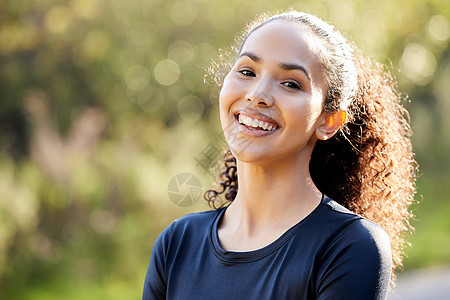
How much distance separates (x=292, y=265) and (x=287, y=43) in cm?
68

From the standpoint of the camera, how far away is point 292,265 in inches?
63.4

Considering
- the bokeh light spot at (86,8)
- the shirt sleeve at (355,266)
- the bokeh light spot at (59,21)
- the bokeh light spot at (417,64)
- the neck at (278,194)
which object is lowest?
the shirt sleeve at (355,266)

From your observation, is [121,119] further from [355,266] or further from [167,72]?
[355,266]

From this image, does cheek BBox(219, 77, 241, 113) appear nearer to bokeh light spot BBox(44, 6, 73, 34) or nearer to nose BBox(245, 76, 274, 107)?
nose BBox(245, 76, 274, 107)

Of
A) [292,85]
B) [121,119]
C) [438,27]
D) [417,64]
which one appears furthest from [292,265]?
[438,27]

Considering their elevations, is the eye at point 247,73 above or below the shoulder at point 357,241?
above

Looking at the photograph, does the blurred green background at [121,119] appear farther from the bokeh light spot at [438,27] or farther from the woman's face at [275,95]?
the woman's face at [275,95]

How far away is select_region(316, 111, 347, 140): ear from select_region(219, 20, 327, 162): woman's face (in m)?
0.05

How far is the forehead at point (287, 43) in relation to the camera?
1.74m

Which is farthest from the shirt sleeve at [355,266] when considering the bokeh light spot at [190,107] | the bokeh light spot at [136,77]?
the bokeh light spot at [136,77]

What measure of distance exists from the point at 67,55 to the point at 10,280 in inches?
212

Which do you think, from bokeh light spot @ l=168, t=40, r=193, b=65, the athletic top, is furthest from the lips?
bokeh light spot @ l=168, t=40, r=193, b=65

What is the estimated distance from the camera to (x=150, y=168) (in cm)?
595

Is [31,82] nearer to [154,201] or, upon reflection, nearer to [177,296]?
[154,201]
